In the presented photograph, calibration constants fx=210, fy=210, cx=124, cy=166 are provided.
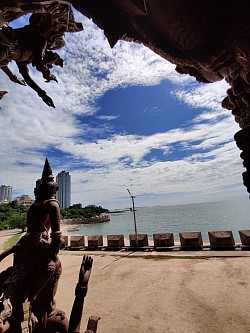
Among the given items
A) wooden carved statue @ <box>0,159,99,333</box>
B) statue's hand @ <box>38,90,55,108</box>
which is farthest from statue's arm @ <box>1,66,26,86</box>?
wooden carved statue @ <box>0,159,99,333</box>

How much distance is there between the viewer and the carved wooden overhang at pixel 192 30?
2492mm

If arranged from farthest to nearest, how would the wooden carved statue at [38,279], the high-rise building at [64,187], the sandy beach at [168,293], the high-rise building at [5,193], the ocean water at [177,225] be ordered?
1. the high-rise building at [5,193]
2. the high-rise building at [64,187]
3. the ocean water at [177,225]
4. the sandy beach at [168,293]
5. the wooden carved statue at [38,279]

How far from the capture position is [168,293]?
786cm

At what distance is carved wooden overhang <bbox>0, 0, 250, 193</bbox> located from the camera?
8.18ft

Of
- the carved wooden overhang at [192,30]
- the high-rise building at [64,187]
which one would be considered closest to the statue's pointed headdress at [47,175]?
the carved wooden overhang at [192,30]

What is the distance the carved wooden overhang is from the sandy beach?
219 inches

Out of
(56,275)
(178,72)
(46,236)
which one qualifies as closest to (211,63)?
(178,72)

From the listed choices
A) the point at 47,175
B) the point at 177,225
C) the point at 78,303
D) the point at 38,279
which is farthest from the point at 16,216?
the point at 78,303

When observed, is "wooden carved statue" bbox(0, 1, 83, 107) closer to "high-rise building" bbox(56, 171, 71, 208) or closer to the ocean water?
the ocean water

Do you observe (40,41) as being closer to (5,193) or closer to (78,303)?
(78,303)

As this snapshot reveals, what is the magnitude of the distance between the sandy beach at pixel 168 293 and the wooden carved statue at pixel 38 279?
2.68m

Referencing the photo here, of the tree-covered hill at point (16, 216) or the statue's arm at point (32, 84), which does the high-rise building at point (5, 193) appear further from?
the statue's arm at point (32, 84)

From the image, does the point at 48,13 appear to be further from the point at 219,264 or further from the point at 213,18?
the point at 219,264

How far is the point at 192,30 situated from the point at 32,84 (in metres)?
2.65
